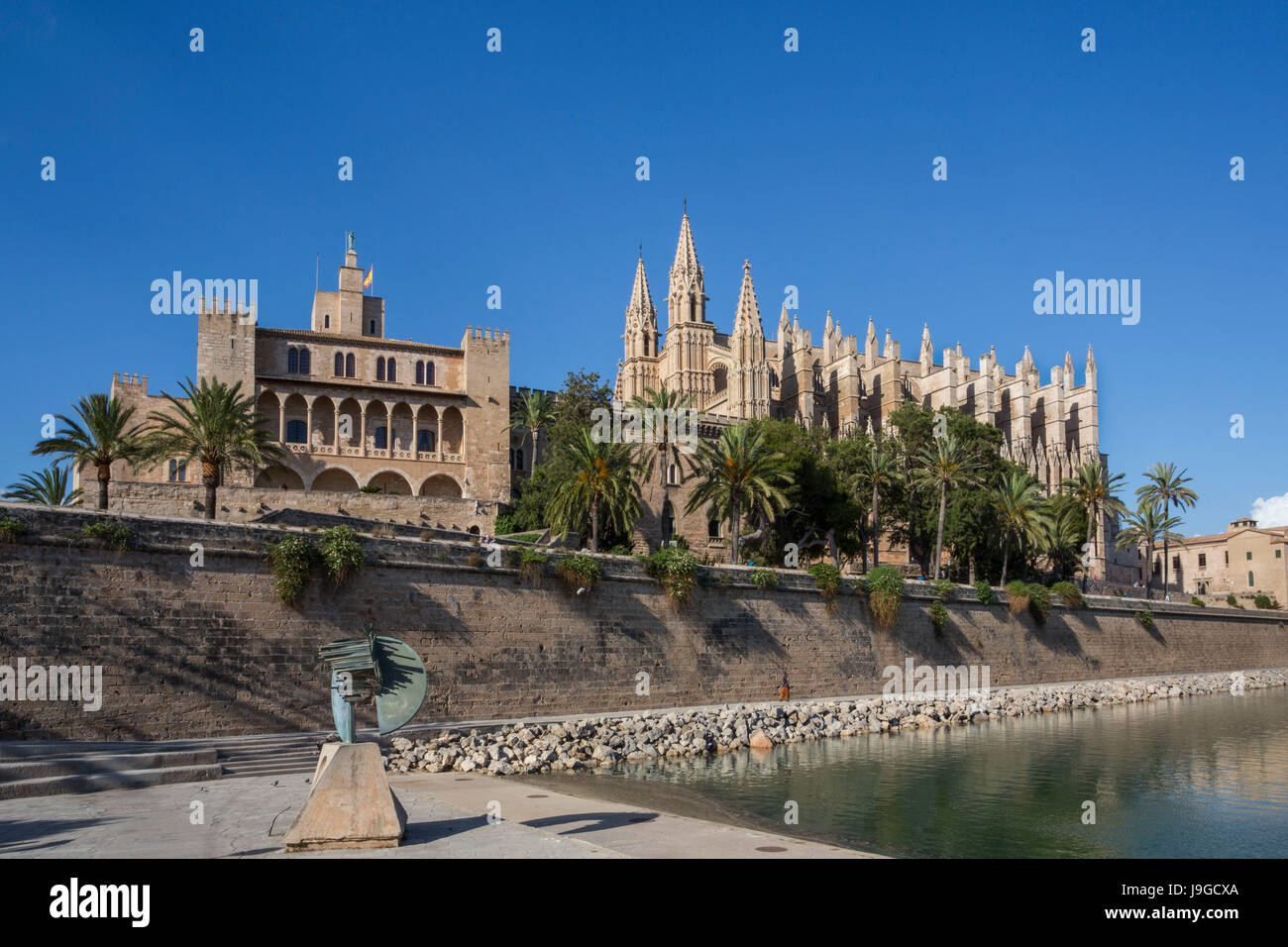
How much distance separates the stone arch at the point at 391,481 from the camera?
168 ft

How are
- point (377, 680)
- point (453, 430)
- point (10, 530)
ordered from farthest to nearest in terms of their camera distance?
1. point (453, 430)
2. point (10, 530)
3. point (377, 680)

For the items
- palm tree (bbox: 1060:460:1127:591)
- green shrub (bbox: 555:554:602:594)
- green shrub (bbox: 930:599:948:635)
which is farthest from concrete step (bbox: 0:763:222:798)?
palm tree (bbox: 1060:460:1127:591)

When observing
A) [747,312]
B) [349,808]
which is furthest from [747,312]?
[349,808]

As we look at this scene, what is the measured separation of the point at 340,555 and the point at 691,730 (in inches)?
356

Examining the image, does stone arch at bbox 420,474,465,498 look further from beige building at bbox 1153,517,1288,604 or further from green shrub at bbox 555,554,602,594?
beige building at bbox 1153,517,1288,604

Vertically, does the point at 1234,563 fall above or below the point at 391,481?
below

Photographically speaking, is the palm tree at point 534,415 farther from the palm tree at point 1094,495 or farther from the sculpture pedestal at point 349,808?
the sculpture pedestal at point 349,808

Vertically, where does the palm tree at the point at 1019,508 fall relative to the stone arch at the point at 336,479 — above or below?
below

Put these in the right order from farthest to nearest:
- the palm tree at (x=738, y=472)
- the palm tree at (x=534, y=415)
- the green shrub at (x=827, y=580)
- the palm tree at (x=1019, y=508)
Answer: the palm tree at (x=534, y=415) < the palm tree at (x=1019, y=508) < the palm tree at (x=738, y=472) < the green shrub at (x=827, y=580)

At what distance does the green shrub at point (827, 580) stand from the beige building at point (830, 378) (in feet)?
141

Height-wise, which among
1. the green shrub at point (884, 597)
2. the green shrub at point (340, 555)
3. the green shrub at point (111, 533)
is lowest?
the green shrub at point (884, 597)

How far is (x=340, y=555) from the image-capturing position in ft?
70.5

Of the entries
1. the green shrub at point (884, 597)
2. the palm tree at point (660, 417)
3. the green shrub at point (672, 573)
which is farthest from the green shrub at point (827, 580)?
the palm tree at point (660, 417)

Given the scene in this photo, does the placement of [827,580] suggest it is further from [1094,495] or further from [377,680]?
[1094,495]
